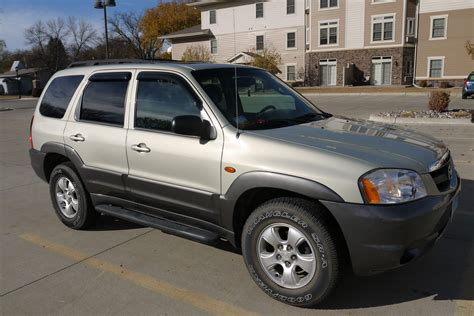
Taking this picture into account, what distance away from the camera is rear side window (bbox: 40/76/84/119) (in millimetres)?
5012

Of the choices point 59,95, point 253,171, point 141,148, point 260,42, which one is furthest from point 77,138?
point 260,42

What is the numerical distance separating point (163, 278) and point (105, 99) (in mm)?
1979

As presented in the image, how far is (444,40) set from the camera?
37.4m

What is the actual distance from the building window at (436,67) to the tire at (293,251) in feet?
130

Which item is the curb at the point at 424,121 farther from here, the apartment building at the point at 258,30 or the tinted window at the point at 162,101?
the apartment building at the point at 258,30

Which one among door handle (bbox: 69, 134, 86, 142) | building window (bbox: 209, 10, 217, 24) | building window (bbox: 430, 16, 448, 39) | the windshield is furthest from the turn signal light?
building window (bbox: 209, 10, 217, 24)

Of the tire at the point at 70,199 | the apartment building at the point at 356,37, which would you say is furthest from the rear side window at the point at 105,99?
the apartment building at the point at 356,37

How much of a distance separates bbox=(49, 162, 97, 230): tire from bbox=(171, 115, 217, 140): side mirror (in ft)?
6.21

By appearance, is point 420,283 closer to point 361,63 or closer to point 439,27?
point 439,27

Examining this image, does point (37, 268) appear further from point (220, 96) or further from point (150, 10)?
point (150, 10)

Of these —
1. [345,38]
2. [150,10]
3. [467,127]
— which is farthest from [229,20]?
[467,127]

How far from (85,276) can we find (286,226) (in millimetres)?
1946

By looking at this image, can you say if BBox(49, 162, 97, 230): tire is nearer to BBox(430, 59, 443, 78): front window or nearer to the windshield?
the windshield

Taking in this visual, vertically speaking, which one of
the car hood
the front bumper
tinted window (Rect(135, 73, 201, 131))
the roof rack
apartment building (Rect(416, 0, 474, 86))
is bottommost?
the front bumper
